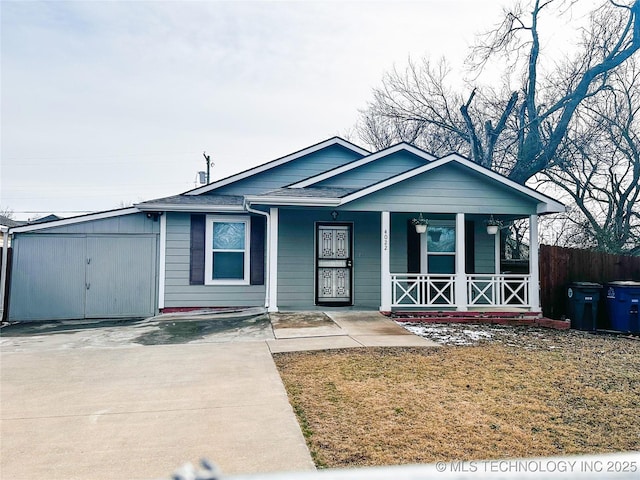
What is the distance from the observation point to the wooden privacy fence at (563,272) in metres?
10.5

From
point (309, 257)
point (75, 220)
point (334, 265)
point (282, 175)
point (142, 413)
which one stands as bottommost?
point (142, 413)

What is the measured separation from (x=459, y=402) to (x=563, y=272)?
791 cm

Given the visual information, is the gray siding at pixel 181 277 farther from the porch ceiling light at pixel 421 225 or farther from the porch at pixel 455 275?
the porch ceiling light at pixel 421 225

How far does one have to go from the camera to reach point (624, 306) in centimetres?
960

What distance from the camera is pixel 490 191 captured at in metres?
10.0

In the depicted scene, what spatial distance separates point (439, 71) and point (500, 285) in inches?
534

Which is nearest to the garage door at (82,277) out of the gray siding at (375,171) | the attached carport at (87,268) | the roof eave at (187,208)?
the attached carport at (87,268)

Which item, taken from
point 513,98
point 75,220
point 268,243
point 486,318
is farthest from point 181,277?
point 513,98

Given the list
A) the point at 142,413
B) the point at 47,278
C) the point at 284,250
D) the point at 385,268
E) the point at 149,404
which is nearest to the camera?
the point at 142,413

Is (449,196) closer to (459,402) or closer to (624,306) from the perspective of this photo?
(624,306)

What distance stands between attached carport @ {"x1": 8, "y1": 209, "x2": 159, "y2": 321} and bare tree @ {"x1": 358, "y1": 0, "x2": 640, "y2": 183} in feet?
45.9

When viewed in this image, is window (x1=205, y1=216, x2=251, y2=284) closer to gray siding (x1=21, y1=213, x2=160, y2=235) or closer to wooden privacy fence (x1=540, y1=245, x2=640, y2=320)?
gray siding (x1=21, y1=213, x2=160, y2=235)

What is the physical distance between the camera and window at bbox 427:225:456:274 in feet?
37.2

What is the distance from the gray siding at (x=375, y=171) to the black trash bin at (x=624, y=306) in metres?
5.60
